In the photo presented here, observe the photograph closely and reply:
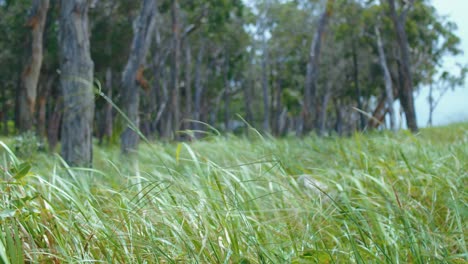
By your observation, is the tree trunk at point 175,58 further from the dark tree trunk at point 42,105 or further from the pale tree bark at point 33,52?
the pale tree bark at point 33,52

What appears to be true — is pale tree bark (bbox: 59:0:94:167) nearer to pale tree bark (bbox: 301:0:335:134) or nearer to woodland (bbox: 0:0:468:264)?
woodland (bbox: 0:0:468:264)

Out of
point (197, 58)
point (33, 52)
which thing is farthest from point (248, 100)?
point (33, 52)

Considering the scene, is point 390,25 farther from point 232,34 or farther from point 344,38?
point 232,34

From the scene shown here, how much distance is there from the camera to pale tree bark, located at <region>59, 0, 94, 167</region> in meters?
8.00

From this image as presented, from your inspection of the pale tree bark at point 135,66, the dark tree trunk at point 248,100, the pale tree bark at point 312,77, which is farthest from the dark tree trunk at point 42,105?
the dark tree trunk at point 248,100

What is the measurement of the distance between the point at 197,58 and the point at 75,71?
2691cm

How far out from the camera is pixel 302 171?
4484 mm

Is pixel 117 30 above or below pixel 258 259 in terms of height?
above

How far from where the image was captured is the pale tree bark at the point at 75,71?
800 centimetres

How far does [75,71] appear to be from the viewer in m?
7.98

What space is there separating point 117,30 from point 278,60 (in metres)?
18.2

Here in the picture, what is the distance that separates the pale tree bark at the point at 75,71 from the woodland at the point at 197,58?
1 centimetres

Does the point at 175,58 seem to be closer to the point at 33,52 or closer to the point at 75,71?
the point at 33,52

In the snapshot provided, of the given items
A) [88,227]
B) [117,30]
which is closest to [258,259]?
[88,227]
